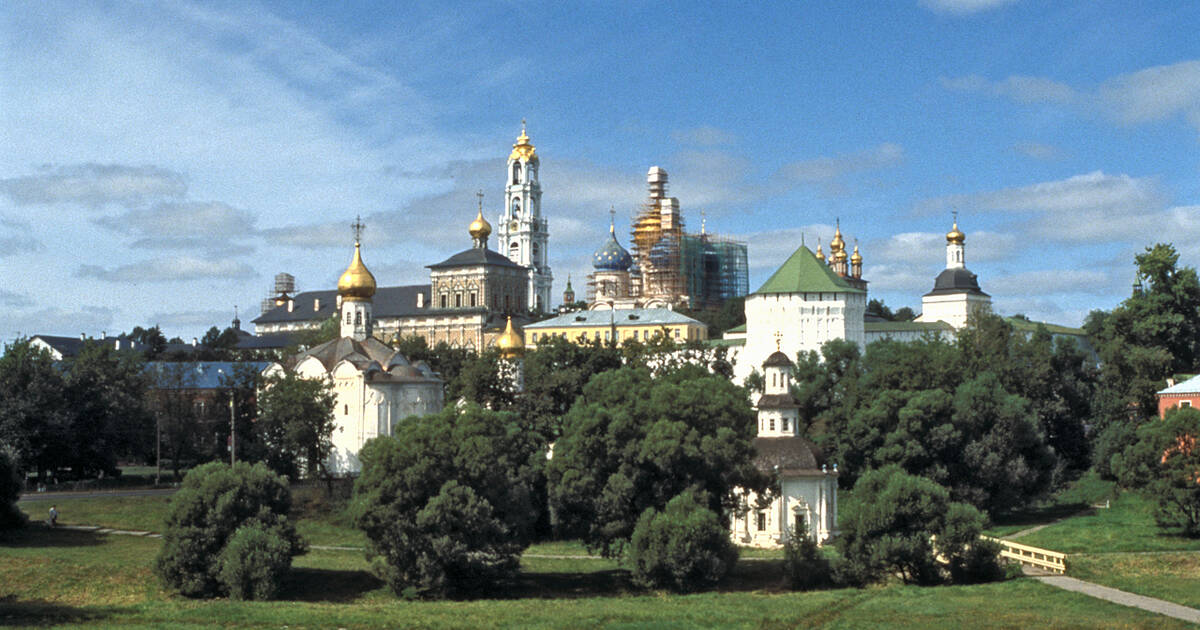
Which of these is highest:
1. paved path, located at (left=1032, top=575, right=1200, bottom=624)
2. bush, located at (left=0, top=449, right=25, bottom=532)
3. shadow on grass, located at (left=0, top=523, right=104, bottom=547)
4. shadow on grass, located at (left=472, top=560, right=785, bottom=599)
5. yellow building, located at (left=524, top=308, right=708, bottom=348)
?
yellow building, located at (left=524, top=308, right=708, bottom=348)

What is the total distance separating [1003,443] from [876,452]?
4817 mm

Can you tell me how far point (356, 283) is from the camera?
5641 centimetres

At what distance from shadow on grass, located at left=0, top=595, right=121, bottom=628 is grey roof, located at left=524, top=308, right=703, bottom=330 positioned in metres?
61.9

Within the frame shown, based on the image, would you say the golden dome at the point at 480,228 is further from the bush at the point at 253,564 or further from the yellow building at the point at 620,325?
the bush at the point at 253,564

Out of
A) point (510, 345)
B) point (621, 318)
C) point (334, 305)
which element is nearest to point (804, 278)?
point (510, 345)

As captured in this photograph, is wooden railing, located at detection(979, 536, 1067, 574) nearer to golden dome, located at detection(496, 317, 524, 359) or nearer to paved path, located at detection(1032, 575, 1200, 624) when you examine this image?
paved path, located at detection(1032, 575, 1200, 624)

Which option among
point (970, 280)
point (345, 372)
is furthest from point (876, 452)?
point (970, 280)

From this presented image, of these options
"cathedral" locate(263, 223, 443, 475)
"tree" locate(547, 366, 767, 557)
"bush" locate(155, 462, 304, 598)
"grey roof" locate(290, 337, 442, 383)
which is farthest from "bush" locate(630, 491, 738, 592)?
"grey roof" locate(290, 337, 442, 383)

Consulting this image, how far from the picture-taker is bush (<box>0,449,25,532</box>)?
3922cm

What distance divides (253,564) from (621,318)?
6104 centimetres

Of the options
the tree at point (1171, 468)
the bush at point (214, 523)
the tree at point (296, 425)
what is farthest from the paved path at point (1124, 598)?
the tree at point (296, 425)

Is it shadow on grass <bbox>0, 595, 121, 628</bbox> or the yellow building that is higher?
the yellow building

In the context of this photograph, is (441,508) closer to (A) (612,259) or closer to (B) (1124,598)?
(B) (1124,598)

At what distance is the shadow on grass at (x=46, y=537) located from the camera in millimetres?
38219
